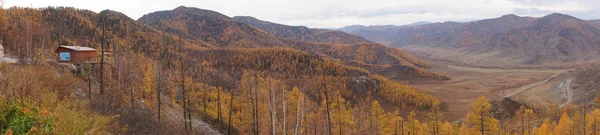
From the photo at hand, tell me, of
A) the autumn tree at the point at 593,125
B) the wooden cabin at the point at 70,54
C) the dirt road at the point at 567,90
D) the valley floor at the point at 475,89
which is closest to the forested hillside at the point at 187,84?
the wooden cabin at the point at 70,54

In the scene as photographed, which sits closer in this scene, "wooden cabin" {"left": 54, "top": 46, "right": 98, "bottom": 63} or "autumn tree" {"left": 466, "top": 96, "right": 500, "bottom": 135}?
"wooden cabin" {"left": 54, "top": 46, "right": 98, "bottom": 63}

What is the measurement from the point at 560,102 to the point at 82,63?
128 metres

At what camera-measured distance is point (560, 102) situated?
4242 inches

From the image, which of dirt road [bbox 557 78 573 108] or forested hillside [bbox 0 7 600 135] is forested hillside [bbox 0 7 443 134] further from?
dirt road [bbox 557 78 573 108]

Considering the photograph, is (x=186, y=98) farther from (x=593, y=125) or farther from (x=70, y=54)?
(x=593, y=125)

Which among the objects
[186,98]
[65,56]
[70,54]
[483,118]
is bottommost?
[483,118]

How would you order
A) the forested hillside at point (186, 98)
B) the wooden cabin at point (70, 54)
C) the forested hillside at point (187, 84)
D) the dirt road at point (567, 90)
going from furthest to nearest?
the dirt road at point (567, 90), the wooden cabin at point (70, 54), the forested hillside at point (187, 84), the forested hillside at point (186, 98)

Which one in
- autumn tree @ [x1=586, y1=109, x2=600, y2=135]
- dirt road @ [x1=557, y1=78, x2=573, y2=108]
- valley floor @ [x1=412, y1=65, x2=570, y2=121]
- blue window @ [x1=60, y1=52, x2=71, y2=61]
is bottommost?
valley floor @ [x1=412, y1=65, x2=570, y2=121]

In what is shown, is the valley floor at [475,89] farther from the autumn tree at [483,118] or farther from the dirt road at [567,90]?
the autumn tree at [483,118]

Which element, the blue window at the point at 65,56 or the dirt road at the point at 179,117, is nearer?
the blue window at the point at 65,56

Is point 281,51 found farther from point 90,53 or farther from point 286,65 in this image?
point 90,53

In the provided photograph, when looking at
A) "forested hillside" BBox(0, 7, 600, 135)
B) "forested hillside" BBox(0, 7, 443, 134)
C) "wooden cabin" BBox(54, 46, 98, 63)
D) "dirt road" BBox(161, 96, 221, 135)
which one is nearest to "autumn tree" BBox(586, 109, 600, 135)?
"forested hillside" BBox(0, 7, 600, 135)

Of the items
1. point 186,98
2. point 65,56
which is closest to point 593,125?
point 186,98

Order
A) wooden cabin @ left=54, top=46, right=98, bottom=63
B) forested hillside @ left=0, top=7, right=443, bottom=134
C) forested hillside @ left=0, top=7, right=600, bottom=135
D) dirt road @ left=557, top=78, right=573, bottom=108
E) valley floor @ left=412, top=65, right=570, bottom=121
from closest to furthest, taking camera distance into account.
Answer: forested hillside @ left=0, top=7, right=600, bottom=135 < forested hillside @ left=0, top=7, right=443, bottom=134 < wooden cabin @ left=54, top=46, right=98, bottom=63 < dirt road @ left=557, top=78, right=573, bottom=108 < valley floor @ left=412, top=65, right=570, bottom=121
